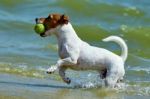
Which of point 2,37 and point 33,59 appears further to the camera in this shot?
point 2,37

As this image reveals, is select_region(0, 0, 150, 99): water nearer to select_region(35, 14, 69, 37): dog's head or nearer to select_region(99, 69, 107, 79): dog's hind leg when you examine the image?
select_region(99, 69, 107, 79): dog's hind leg

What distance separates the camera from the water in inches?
319

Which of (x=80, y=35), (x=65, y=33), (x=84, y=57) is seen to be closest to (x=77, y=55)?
(x=84, y=57)

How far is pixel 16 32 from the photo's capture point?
45.9ft

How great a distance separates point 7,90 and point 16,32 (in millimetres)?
6633

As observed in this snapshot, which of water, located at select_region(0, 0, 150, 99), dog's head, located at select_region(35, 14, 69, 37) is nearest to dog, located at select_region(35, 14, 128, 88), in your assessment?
dog's head, located at select_region(35, 14, 69, 37)

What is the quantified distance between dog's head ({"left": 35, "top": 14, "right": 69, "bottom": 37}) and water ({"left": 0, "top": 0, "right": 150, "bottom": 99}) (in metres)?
0.82

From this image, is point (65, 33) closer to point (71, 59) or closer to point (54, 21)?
point (54, 21)

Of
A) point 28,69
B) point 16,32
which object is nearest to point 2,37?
point 16,32

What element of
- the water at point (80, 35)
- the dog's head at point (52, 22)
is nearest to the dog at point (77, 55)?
the dog's head at point (52, 22)

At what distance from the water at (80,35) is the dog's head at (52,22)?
0.82m

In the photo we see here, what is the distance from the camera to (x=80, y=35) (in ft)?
48.9

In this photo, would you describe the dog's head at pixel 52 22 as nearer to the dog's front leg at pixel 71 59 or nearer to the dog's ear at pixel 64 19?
the dog's ear at pixel 64 19

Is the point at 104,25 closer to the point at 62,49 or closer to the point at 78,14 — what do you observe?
the point at 78,14
